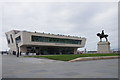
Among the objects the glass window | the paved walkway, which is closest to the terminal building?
the glass window

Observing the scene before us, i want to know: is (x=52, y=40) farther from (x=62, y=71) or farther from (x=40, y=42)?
(x=62, y=71)

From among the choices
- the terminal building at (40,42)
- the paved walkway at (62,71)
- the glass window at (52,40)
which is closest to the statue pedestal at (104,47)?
the terminal building at (40,42)

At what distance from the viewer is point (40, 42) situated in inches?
2499

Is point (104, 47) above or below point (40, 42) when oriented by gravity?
below

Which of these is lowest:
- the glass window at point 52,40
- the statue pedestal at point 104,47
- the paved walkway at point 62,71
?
the paved walkway at point 62,71

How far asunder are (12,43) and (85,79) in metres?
65.2

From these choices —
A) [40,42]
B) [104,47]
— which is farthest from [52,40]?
[104,47]

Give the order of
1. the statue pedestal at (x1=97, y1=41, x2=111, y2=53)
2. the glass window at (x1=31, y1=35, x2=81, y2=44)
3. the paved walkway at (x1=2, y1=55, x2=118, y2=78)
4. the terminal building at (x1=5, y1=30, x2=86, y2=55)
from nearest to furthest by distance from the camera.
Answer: the paved walkway at (x1=2, y1=55, x2=118, y2=78) → the statue pedestal at (x1=97, y1=41, x2=111, y2=53) → the terminal building at (x1=5, y1=30, x2=86, y2=55) → the glass window at (x1=31, y1=35, x2=81, y2=44)

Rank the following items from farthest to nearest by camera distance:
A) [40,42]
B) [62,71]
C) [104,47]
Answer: [40,42]
[104,47]
[62,71]

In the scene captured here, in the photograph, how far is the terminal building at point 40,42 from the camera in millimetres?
59272

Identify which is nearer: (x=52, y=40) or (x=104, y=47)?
(x=104, y=47)

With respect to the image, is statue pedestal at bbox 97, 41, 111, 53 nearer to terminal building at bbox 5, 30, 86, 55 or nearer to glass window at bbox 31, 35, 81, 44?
terminal building at bbox 5, 30, 86, 55

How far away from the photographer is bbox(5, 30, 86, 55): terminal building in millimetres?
59272

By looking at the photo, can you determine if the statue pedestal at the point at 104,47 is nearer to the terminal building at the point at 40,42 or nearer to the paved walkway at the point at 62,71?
the terminal building at the point at 40,42
